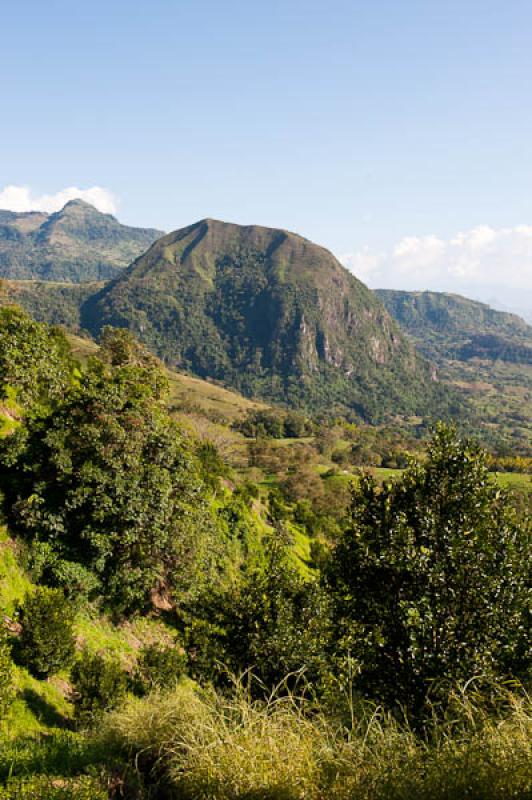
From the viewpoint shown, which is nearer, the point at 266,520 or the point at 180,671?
the point at 180,671

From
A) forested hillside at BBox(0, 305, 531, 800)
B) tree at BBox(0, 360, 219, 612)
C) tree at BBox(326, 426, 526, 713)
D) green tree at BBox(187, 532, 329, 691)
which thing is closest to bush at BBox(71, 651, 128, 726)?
forested hillside at BBox(0, 305, 531, 800)

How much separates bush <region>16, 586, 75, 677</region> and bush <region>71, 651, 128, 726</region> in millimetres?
993

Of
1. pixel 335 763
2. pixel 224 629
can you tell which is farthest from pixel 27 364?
pixel 335 763

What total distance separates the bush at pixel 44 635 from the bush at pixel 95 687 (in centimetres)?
99

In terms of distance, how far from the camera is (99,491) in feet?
73.9

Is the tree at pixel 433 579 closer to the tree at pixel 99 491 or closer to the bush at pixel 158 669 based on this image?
the bush at pixel 158 669

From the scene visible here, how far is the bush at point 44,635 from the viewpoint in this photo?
17.2 meters

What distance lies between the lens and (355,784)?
6.45 meters

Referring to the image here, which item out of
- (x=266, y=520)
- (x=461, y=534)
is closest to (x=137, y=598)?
(x=461, y=534)

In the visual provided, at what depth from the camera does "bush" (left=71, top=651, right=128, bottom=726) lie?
17.4 meters

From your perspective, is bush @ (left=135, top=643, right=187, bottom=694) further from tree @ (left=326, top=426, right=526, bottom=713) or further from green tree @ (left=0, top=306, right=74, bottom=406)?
green tree @ (left=0, top=306, right=74, bottom=406)

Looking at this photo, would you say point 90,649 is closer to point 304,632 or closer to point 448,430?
point 304,632

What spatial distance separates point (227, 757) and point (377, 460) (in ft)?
457

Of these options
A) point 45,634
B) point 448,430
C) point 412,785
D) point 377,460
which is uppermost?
point 448,430
